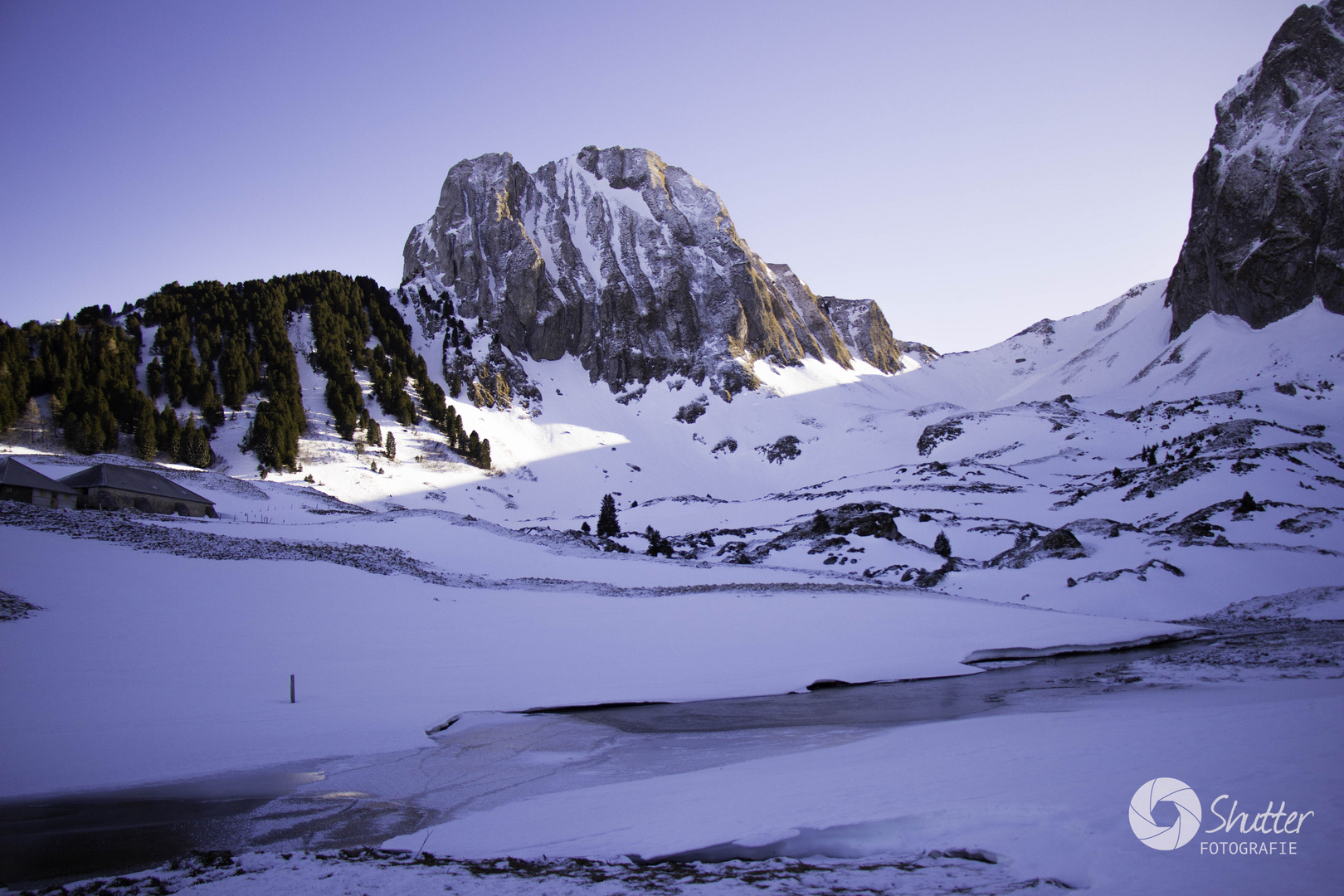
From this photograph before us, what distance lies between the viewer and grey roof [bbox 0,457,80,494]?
1105 inches

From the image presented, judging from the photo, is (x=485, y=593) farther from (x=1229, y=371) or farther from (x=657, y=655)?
(x=1229, y=371)

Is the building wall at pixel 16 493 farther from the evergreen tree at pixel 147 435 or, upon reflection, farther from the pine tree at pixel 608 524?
the pine tree at pixel 608 524

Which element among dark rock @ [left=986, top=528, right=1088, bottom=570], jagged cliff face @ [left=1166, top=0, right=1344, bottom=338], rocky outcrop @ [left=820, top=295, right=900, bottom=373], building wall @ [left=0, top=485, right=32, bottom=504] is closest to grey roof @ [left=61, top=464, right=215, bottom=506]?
building wall @ [left=0, top=485, right=32, bottom=504]

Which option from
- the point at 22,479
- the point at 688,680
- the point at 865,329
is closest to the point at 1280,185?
the point at 865,329

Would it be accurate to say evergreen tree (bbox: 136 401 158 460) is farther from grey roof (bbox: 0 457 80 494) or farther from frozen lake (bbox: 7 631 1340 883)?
frozen lake (bbox: 7 631 1340 883)

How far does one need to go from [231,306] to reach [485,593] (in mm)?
70243

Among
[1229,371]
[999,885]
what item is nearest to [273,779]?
[999,885]

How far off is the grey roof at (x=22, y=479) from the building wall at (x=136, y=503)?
0.80m

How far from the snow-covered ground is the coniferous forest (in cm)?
662

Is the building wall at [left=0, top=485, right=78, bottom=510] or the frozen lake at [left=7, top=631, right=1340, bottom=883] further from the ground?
the building wall at [left=0, top=485, right=78, bottom=510]

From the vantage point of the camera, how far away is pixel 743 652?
15922mm

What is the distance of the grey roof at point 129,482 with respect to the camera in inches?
1243

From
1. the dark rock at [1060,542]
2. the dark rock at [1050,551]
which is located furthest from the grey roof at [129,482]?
the dark rock at [1060,542]

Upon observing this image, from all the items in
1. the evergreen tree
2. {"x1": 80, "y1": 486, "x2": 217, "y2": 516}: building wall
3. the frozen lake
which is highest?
the evergreen tree
